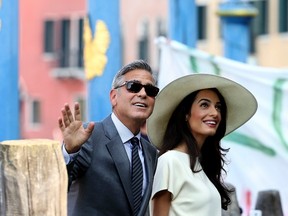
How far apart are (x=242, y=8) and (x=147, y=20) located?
21.9 meters

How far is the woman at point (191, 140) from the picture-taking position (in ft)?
16.2

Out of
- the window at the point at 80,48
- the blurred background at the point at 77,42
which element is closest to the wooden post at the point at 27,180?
the blurred background at the point at 77,42

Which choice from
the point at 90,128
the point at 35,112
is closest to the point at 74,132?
the point at 90,128

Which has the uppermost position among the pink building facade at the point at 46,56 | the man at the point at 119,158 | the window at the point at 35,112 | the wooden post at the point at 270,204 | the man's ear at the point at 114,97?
the man's ear at the point at 114,97

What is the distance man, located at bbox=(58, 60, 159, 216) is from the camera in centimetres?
500

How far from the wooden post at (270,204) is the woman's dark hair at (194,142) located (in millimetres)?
1799

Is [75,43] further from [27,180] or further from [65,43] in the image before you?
[27,180]

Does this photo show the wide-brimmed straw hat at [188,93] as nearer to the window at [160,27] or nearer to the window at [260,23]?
the window at [260,23]

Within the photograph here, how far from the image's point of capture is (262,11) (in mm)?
29438

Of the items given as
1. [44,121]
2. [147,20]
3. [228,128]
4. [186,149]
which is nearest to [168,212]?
[186,149]

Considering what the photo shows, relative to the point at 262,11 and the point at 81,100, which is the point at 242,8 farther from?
the point at 81,100

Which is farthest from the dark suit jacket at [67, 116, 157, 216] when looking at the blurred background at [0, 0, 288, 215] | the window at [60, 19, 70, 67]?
the window at [60, 19, 70, 67]

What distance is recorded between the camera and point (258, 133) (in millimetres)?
8461

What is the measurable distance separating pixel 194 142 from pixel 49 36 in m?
30.8
